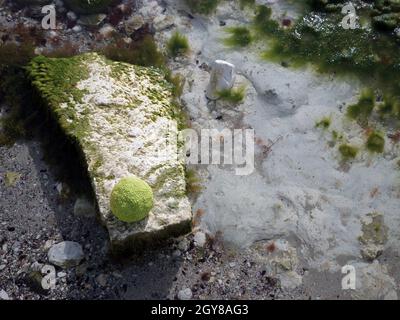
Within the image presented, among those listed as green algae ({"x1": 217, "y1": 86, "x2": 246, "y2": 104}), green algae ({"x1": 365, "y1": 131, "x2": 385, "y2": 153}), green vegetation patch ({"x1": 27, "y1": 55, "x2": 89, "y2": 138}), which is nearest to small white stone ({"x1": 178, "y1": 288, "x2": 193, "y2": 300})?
green vegetation patch ({"x1": 27, "y1": 55, "x2": 89, "y2": 138})

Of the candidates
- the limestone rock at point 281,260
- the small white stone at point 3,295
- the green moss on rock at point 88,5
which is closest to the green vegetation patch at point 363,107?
the limestone rock at point 281,260

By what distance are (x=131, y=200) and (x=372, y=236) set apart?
3501 millimetres

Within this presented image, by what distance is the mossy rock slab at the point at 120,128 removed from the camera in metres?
6.25

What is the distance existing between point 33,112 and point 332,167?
16.1 feet

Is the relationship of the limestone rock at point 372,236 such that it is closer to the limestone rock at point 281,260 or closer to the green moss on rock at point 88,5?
the limestone rock at point 281,260

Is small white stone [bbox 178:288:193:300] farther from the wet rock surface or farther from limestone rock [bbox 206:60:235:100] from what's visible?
limestone rock [bbox 206:60:235:100]

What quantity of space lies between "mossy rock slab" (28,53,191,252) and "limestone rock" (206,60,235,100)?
28.8 inches

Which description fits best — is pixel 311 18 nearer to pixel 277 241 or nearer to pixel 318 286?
pixel 277 241

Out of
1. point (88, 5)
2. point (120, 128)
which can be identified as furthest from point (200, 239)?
A: point (88, 5)

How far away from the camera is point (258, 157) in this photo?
7.41 m

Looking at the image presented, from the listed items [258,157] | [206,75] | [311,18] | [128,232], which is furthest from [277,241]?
[311,18]

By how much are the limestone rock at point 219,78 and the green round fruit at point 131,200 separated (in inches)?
100

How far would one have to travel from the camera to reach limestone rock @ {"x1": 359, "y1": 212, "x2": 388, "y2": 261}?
655 cm

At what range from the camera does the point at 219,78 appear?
Result: 26.1 feet
